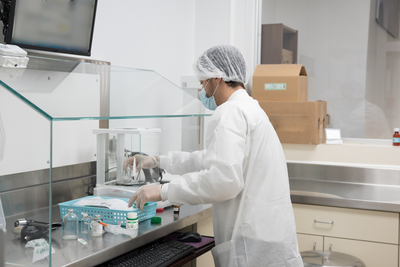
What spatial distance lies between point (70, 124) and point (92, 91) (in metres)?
0.57

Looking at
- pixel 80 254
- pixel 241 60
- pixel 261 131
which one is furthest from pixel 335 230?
pixel 80 254

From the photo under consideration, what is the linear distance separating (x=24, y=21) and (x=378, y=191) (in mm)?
2086

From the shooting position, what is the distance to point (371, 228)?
2.13 meters

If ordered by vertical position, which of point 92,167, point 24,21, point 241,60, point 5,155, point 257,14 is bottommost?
point 92,167

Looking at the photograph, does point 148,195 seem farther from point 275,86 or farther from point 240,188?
point 275,86

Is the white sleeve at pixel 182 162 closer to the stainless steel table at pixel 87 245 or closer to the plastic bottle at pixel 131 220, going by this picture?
the stainless steel table at pixel 87 245

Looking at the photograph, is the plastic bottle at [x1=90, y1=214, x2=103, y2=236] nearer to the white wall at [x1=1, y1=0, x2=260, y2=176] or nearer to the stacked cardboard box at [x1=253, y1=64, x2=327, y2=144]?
the white wall at [x1=1, y1=0, x2=260, y2=176]

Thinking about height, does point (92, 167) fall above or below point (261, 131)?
below

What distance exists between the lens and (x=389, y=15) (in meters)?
2.76

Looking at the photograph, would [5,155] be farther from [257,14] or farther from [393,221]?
[257,14]

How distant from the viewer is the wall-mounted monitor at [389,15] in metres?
2.74

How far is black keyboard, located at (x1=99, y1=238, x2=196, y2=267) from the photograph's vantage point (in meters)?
1.33

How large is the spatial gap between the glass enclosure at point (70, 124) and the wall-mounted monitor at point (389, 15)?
1702 mm

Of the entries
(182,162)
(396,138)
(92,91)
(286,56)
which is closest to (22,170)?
(92,91)
